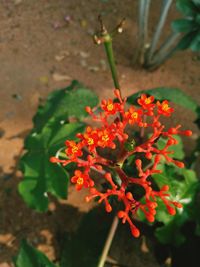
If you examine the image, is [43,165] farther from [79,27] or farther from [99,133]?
[79,27]

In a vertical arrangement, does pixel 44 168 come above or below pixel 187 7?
below

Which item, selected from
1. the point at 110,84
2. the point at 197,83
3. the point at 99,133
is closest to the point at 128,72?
the point at 110,84

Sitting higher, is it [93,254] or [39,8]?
[39,8]

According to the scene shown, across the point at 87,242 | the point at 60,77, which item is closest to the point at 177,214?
the point at 87,242

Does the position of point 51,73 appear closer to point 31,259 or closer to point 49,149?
point 49,149

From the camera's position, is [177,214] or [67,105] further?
[67,105]

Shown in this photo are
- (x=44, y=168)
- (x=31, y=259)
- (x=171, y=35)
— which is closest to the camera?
(x=31, y=259)

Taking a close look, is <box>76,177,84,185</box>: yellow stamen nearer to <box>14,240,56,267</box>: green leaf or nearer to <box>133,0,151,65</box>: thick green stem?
<box>14,240,56,267</box>: green leaf
